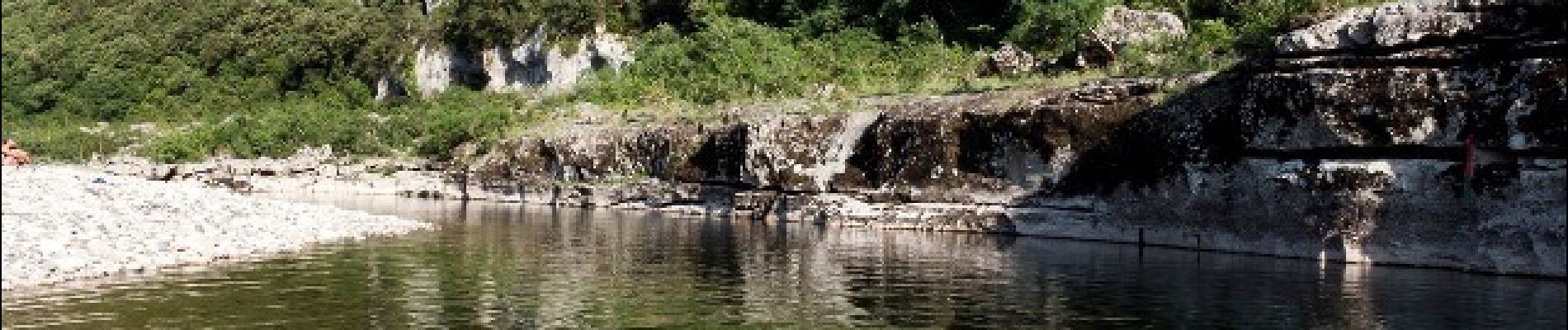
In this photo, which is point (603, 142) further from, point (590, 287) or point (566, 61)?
point (590, 287)

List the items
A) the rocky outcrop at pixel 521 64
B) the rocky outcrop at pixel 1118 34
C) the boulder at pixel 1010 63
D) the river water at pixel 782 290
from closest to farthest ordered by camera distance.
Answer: the river water at pixel 782 290 → the rocky outcrop at pixel 1118 34 → the boulder at pixel 1010 63 → the rocky outcrop at pixel 521 64

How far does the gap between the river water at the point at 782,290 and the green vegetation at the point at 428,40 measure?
1599 cm

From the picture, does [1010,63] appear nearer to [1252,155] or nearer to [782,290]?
[1252,155]

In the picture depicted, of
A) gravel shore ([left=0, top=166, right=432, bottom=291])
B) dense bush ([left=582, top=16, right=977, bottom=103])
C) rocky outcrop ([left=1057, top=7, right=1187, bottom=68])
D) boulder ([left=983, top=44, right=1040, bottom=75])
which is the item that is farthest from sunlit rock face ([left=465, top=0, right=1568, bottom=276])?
gravel shore ([left=0, top=166, right=432, bottom=291])

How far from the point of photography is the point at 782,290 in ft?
89.5

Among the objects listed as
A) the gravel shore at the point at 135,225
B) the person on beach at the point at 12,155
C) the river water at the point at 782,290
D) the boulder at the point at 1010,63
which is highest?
the boulder at the point at 1010,63

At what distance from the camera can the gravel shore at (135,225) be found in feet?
90.2

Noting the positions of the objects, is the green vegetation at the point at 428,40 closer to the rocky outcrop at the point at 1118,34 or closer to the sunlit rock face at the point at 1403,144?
the rocky outcrop at the point at 1118,34

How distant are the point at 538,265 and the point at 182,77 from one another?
105 meters

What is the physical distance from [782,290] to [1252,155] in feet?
52.6

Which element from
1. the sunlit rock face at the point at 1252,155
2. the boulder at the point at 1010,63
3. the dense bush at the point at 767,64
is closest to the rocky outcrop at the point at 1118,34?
the boulder at the point at 1010,63

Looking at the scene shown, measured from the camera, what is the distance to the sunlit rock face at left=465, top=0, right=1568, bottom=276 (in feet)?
104

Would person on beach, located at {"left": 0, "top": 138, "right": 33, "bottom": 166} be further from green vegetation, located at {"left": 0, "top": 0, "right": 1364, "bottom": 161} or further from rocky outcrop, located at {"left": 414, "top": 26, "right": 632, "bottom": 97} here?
rocky outcrop, located at {"left": 414, "top": 26, "right": 632, "bottom": 97}

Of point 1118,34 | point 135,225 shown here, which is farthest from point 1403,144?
point 135,225
